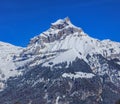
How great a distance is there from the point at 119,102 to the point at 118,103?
362 mm

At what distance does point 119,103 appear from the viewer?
114875mm

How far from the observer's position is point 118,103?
115 m

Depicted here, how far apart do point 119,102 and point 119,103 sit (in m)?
0.42

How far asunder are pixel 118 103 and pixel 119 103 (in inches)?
10.7

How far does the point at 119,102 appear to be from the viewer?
115 meters
